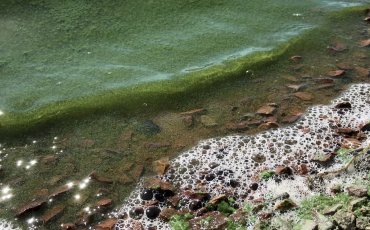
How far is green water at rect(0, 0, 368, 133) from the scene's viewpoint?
→ 375cm

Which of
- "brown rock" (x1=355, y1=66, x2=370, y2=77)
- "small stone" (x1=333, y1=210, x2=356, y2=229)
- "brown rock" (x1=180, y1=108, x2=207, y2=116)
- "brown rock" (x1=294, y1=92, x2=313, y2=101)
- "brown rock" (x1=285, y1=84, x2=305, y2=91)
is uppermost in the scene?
"brown rock" (x1=355, y1=66, x2=370, y2=77)

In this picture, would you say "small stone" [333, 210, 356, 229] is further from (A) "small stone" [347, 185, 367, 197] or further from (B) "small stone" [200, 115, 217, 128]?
(B) "small stone" [200, 115, 217, 128]

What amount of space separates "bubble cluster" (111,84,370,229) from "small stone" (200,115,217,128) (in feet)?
0.54

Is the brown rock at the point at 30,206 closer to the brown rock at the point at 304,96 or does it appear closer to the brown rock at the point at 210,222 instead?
the brown rock at the point at 210,222

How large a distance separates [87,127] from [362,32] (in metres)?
2.96

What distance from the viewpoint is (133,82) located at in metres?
3.89

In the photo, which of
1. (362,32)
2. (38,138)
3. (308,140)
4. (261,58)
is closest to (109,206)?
(38,138)

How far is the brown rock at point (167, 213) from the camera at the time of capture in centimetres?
281

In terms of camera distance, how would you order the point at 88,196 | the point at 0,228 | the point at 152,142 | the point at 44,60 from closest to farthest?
the point at 0,228 → the point at 88,196 → the point at 152,142 → the point at 44,60

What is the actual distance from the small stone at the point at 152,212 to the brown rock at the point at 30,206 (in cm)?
71

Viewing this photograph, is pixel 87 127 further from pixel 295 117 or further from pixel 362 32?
pixel 362 32

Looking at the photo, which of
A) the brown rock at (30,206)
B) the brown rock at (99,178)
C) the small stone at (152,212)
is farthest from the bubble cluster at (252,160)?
the brown rock at (30,206)

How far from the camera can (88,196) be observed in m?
2.98

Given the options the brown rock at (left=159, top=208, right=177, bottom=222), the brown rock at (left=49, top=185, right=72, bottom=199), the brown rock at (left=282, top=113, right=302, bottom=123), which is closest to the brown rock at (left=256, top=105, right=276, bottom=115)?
the brown rock at (left=282, top=113, right=302, bottom=123)
